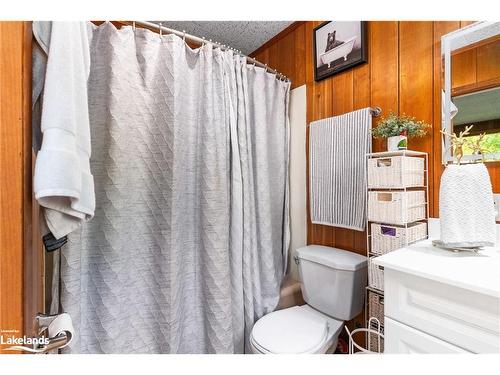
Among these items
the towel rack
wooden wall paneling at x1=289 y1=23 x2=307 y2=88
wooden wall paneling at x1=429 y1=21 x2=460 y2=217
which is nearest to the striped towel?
the towel rack

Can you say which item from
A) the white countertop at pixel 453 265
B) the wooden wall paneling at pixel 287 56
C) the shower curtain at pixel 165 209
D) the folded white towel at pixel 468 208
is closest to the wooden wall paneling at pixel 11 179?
the shower curtain at pixel 165 209

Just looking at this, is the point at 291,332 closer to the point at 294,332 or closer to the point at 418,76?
the point at 294,332

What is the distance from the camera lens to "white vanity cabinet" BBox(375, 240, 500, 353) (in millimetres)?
554

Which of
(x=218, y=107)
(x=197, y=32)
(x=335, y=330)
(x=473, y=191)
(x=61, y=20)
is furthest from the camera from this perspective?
(x=197, y=32)

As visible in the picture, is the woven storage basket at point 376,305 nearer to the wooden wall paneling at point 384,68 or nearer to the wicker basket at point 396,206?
the wicker basket at point 396,206

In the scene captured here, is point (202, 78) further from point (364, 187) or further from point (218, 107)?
point (364, 187)

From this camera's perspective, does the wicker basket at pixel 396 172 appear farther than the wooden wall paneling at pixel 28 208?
Yes

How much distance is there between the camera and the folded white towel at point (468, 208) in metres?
0.77

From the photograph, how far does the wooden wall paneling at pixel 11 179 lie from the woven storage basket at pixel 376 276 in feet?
3.77

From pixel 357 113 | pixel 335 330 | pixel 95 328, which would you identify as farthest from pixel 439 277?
pixel 95 328

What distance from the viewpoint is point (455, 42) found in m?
0.99

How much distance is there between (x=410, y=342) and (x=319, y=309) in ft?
1.97

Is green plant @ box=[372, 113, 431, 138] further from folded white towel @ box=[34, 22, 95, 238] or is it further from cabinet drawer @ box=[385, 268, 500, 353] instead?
folded white towel @ box=[34, 22, 95, 238]
